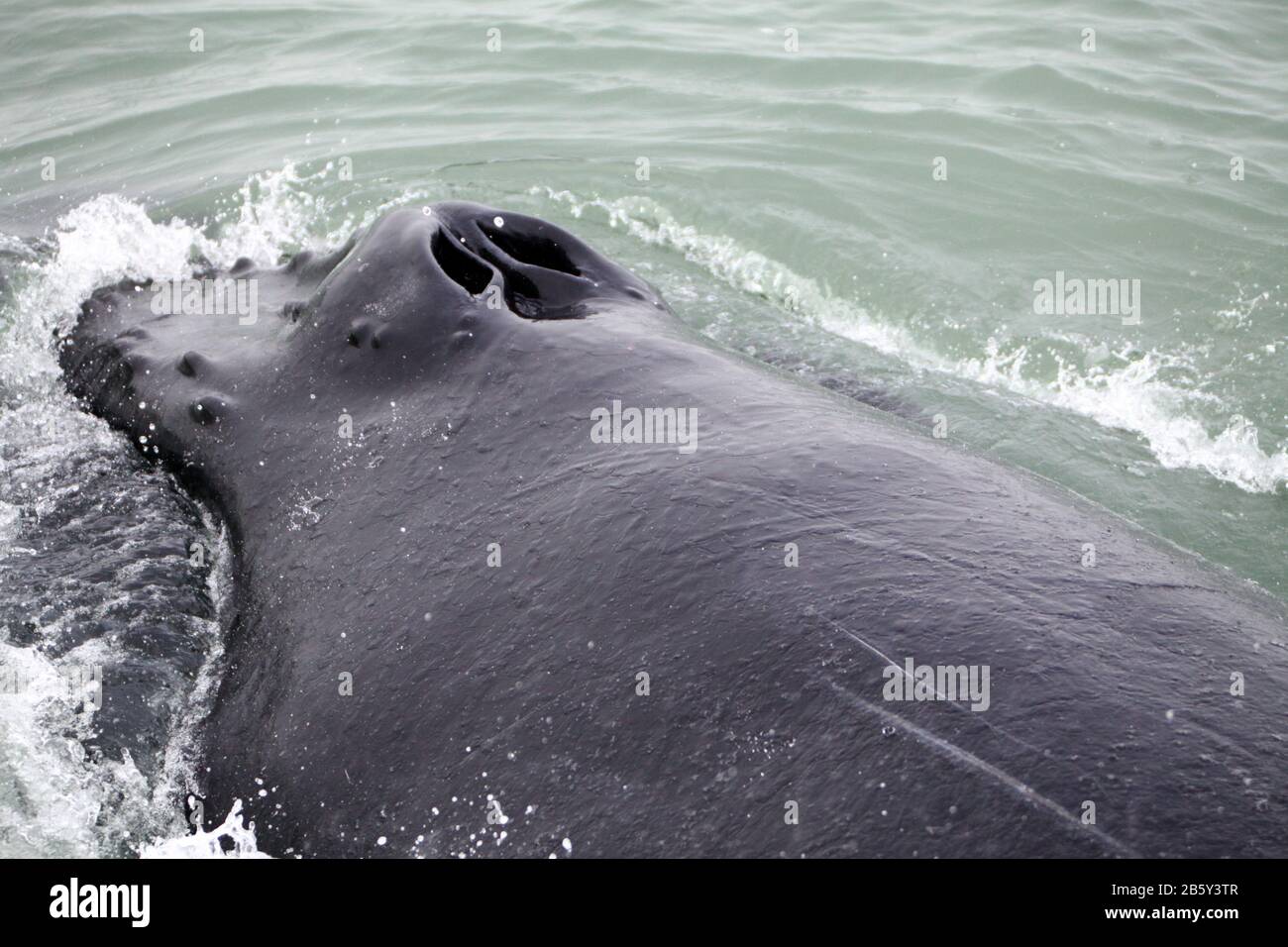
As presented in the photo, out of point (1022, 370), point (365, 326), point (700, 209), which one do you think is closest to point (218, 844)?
point (365, 326)

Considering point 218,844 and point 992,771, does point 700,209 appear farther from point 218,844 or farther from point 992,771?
point 992,771

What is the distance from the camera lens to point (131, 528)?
6070 mm

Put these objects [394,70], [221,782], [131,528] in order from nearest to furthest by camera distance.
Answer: [221,782]
[131,528]
[394,70]

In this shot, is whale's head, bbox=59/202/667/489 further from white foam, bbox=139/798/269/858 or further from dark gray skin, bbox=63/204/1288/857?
white foam, bbox=139/798/269/858

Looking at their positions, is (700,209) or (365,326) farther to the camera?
(700,209)

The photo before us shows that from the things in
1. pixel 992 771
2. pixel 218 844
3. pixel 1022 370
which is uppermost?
pixel 992 771

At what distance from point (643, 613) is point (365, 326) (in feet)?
6.83

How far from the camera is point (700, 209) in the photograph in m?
12.8

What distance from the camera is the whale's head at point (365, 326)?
5.36 m

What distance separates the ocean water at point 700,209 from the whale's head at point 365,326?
0.38m
